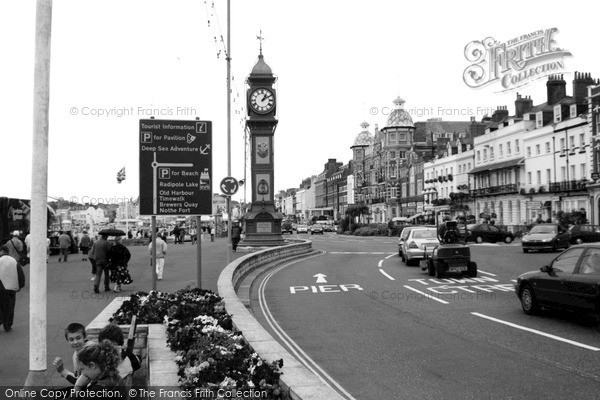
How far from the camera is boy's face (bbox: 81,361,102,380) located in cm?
537

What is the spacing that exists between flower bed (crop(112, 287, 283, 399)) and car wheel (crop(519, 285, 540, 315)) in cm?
662

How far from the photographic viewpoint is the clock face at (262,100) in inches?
1569

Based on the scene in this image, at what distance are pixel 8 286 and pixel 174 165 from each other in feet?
12.8

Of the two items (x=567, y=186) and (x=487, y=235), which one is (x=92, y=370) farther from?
(x=567, y=186)

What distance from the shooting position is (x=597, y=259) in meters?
12.3

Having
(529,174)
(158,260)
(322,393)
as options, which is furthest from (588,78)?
(322,393)

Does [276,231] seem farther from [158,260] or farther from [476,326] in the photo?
[476,326]

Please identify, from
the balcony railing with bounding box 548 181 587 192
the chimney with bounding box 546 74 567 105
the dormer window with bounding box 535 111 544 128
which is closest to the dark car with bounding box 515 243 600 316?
the balcony railing with bounding box 548 181 587 192

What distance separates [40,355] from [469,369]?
531 centimetres

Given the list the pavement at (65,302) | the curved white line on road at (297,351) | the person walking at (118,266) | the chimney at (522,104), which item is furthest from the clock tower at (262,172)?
the chimney at (522,104)

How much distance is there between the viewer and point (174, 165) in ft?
42.4

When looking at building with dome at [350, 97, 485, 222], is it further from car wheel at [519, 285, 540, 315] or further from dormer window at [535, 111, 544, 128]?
car wheel at [519, 285, 540, 315]

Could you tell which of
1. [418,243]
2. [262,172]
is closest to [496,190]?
[262,172]

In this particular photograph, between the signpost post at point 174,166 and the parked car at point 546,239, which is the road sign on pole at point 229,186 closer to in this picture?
the signpost post at point 174,166
